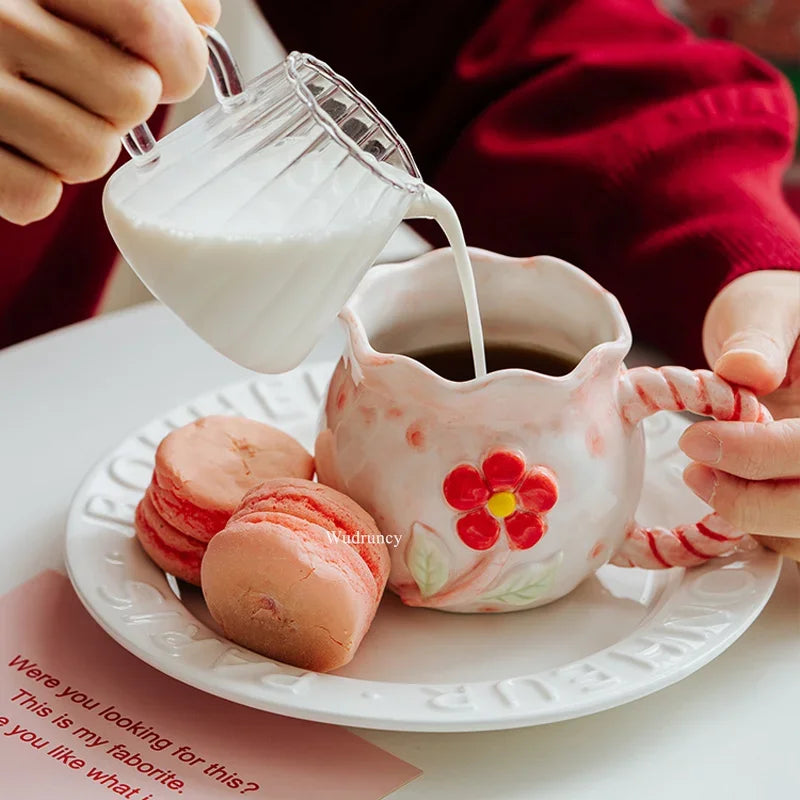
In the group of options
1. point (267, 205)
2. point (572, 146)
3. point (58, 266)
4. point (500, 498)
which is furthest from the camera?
point (58, 266)

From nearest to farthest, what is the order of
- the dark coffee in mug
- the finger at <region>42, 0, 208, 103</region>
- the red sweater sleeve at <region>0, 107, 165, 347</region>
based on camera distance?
the finger at <region>42, 0, 208, 103</region> < the dark coffee in mug < the red sweater sleeve at <region>0, 107, 165, 347</region>

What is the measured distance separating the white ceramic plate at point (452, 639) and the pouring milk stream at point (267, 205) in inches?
6.9

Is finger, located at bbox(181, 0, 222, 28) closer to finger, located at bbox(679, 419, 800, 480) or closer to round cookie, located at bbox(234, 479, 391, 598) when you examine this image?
round cookie, located at bbox(234, 479, 391, 598)

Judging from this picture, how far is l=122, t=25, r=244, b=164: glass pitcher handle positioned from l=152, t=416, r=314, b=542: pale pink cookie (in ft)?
0.67

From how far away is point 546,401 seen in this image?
70 cm

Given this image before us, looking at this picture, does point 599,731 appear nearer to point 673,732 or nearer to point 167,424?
point 673,732

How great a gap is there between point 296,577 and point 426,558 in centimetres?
10

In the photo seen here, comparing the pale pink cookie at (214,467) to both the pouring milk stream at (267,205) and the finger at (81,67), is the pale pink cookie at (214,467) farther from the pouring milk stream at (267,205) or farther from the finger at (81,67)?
the finger at (81,67)

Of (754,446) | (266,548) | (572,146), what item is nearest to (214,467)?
(266,548)

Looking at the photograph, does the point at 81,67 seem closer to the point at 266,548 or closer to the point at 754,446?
the point at 266,548

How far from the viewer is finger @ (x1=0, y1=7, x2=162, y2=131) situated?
0.60 metres

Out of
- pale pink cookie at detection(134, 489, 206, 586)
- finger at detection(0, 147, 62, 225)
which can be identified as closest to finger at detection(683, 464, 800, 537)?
pale pink cookie at detection(134, 489, 206, 586)

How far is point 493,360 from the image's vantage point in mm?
841

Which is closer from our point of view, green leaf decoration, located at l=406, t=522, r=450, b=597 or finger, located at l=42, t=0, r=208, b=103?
finger, located at l=42, t=0, r=208, b=103
